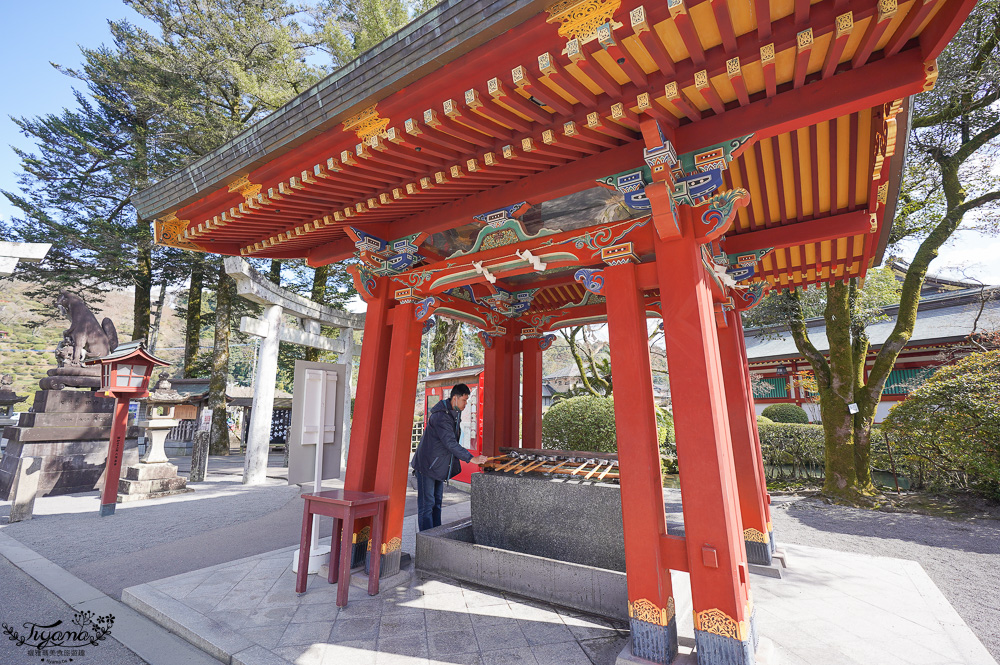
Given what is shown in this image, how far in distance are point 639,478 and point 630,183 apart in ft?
6.48

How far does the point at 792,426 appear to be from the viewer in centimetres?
1154

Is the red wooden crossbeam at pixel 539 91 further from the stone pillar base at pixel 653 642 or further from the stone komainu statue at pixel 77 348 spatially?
the stone komainu statue at pixel 77 348

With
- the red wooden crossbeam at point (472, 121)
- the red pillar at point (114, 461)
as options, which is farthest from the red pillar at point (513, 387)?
the red pillar at point (114, 461)

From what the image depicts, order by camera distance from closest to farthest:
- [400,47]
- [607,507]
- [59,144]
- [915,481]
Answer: [400,47] < [607,507] < [915,481] < [59,144]

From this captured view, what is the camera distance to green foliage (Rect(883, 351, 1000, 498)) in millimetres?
6957

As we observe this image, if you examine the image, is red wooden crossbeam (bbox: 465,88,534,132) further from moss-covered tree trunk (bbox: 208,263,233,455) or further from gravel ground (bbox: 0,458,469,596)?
moss-covered tree trunk (bbox: 208,263,233,455)

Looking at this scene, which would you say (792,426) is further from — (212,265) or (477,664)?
(212,265)

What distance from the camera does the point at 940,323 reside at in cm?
1352

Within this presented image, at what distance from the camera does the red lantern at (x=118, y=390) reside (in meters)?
7.09

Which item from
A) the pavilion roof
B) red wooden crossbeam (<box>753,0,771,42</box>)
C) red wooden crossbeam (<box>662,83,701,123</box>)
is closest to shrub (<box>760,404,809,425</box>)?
the pavilion roof

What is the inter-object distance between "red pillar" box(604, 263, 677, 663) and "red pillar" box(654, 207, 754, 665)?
19 cm

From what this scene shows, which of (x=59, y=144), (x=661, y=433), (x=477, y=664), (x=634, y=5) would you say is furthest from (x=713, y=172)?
(x=59, y=144)

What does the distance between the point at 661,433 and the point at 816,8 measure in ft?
32.3

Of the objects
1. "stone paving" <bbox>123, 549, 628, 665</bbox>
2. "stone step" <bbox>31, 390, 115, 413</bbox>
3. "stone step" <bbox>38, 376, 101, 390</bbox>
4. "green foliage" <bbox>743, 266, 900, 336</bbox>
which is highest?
"green foliage" <bbox>743, 266, 900, 336</bbox>
